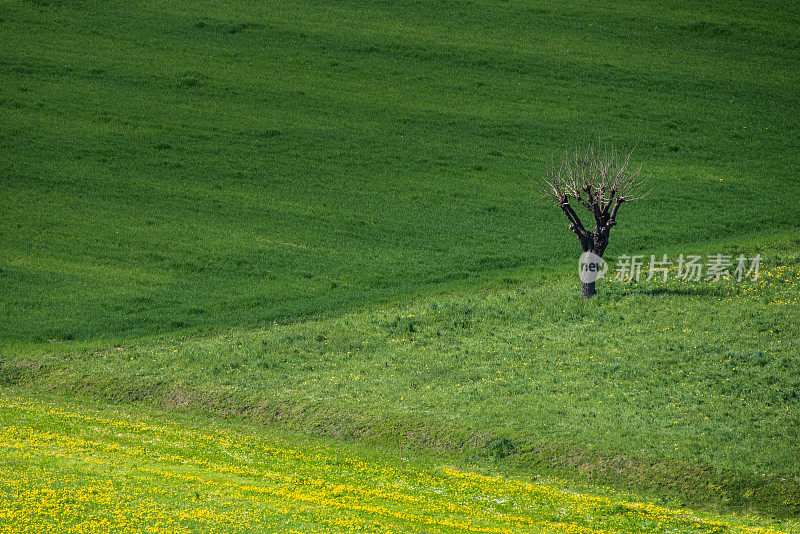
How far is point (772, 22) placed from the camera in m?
81.8

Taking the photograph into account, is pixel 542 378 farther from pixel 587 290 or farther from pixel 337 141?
pixel 337 141

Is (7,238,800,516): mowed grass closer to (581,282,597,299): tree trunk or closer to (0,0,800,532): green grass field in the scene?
(0,0,800,532): green grass field

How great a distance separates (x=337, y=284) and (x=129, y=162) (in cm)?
2246

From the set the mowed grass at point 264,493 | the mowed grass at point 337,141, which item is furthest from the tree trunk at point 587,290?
the mowed grass at point 264,493

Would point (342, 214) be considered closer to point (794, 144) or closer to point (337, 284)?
point (337, 284)

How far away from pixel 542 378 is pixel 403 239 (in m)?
21.8

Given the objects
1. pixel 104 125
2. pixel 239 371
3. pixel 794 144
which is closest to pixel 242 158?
pixel 104 125

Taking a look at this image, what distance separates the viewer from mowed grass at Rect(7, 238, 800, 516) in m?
24.8

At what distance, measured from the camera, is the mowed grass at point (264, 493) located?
1903cm

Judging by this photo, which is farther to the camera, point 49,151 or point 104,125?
point 104,125

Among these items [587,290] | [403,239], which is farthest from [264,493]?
Result: [403,239]

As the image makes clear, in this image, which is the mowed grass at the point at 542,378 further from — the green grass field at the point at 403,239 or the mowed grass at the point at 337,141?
the mowed grass at the point at 337,141

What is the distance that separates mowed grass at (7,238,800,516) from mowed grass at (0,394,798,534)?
1724 millimetres

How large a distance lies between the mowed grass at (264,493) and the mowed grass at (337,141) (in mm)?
15830
